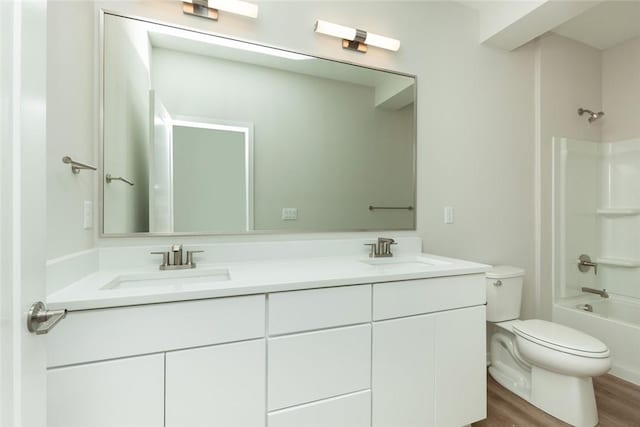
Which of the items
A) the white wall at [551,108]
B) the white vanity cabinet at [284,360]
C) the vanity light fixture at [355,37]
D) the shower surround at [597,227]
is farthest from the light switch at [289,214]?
the shower surround at [597,227]

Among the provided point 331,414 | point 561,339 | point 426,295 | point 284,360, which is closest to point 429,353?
point 426,295

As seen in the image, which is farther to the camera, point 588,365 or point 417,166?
point 417,166

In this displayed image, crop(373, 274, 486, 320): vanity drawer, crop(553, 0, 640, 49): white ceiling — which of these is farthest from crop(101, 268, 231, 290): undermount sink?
crop(553, 0, 640, 49): white ceiling

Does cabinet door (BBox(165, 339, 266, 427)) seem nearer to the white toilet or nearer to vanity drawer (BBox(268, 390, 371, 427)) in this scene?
vanity drawer (BBox(268, 390, 371, 427))

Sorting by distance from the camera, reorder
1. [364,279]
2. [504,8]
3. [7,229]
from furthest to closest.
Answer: [504,8], [364,279], [7,229]

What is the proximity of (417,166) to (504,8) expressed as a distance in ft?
3.88

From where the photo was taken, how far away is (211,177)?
149 centimetres

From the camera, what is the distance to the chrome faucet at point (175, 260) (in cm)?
130

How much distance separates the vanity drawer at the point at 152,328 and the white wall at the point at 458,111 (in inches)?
52.6

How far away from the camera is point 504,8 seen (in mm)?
1911

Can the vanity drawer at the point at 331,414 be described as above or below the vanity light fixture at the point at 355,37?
below

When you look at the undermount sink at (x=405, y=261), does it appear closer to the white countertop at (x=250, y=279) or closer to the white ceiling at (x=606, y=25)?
the white countertop at (x=250, y=279)

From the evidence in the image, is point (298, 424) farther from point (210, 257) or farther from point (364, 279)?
point (210, 257)

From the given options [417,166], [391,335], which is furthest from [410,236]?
[391,335]
